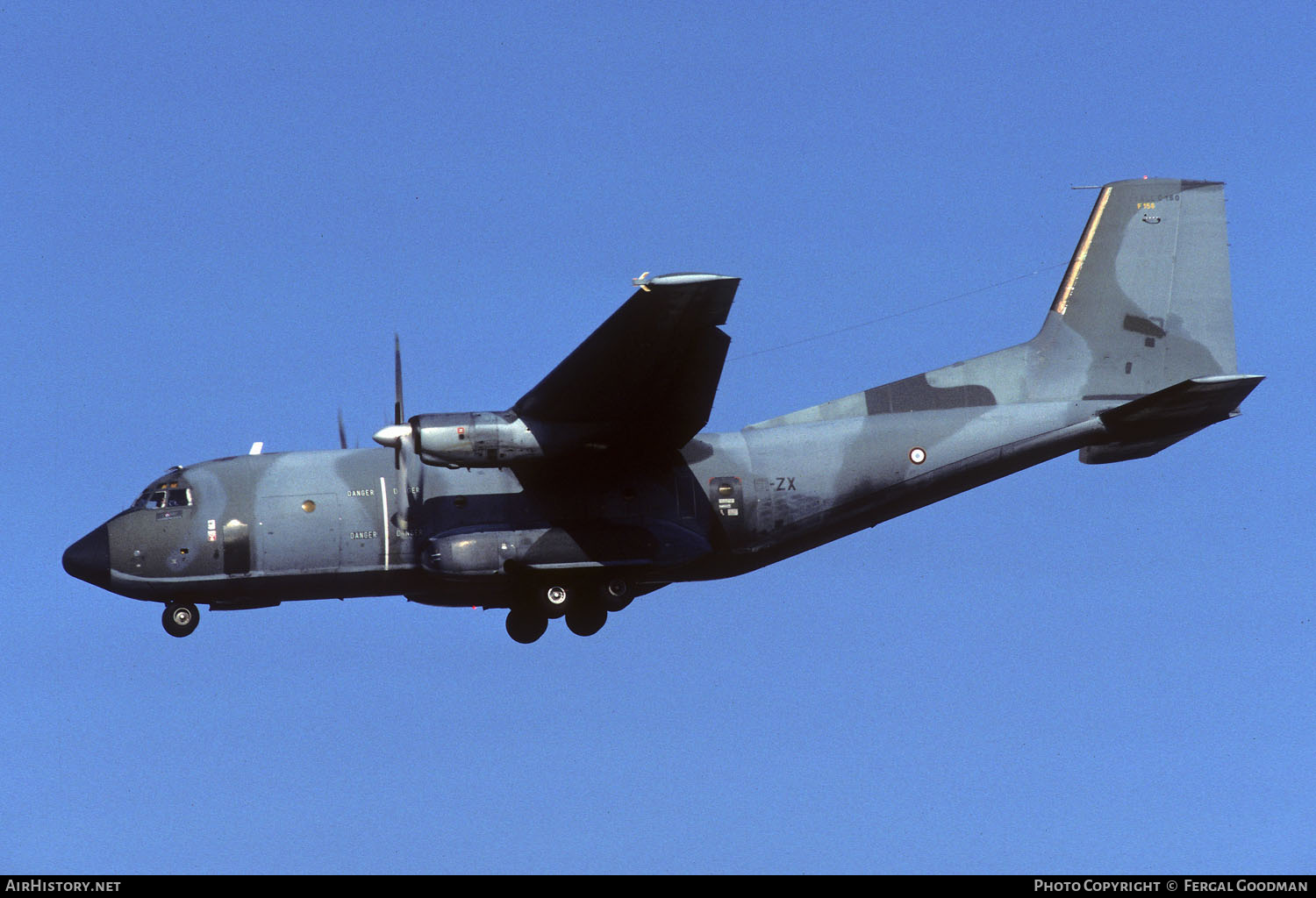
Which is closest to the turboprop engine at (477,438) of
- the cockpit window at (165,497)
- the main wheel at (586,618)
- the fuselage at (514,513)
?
the fuselage at (514,513)

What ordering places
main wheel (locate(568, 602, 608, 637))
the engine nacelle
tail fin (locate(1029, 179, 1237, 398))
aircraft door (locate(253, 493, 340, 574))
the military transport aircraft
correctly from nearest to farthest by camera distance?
the engine nacelle
the military transport aircraft
aircraft door (locate(253, 493, 340, 574))
main wheel (locate(568, 602, 608, 637))
tail fin (locate(1029, 179, 1237, 398))

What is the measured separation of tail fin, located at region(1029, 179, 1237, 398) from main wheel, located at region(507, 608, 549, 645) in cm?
974

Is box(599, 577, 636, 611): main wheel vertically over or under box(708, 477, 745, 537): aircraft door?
under

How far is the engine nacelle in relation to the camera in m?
30.6

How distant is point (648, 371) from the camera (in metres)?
30.4

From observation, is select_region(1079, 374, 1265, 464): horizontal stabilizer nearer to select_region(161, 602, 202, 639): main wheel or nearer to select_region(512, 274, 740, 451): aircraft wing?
select_region(512, 274, 740, 451): aircraft wing

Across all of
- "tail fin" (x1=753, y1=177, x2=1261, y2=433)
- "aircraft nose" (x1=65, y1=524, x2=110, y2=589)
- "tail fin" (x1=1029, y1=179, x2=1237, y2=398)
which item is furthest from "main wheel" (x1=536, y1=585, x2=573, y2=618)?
"tail fin" (x1=1029, y1=179, x2=1237, y2=398)

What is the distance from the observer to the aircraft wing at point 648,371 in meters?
28.4

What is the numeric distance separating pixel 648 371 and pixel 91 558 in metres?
10.4

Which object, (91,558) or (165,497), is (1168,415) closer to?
(165,497)

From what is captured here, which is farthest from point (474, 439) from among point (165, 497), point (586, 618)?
point (165, 497)

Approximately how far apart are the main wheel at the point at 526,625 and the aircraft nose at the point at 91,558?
22.9ft

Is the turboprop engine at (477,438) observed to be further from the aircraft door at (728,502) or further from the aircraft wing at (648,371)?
the aircraft door at (728,502)
